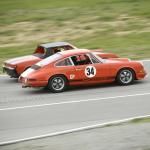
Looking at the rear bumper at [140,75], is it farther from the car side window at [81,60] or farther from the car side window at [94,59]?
the car side window at [81,60]

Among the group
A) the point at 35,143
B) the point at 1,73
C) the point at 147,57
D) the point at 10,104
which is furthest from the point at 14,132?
the point at 147,57

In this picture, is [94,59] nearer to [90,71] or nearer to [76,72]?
[90,71]

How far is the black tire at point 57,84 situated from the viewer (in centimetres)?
1986

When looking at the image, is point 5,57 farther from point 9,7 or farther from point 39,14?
point 9,7

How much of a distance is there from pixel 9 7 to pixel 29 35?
6977 millimetres

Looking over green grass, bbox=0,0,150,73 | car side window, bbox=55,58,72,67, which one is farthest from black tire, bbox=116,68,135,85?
green grass, bbox=0,0,150,73

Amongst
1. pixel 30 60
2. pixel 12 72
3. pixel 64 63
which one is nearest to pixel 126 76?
pixel 64 63

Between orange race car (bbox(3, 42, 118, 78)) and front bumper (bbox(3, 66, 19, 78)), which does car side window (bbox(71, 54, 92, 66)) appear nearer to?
orange race car (bbox(3, 42, 118, 78))

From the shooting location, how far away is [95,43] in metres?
31.1

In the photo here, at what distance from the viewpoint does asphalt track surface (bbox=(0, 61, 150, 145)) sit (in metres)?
15.0

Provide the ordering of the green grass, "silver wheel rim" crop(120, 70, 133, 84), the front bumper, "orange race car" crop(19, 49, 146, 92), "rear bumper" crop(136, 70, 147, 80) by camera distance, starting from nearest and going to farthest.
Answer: "orange race car" crop(19, 49, 146, 92), "silver wheel rim" crop(120, 70, 133, 84), "rear bumper" crop(136, 70, 147, 80), the front bumper, the green grass

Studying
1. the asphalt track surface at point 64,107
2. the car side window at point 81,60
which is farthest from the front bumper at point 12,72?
the car side window at point 81,60

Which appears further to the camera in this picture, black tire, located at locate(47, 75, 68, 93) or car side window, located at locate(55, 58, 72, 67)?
car side window, located at locate(55, 58, 72, 67)

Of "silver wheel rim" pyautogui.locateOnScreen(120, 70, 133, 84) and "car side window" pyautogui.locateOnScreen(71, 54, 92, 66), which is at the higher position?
"car side window" pyautogui.locateOnScreen(71, 54, 92, 66)
